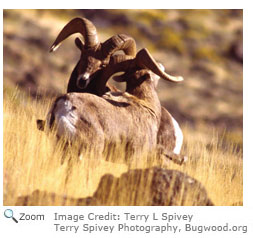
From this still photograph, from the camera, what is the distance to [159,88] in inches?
2274

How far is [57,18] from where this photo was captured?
68438 millimetres

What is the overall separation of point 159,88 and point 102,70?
150 ft

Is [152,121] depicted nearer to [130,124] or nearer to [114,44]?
[130,124]

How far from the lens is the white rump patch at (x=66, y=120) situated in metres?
9.70

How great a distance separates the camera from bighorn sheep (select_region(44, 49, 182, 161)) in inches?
384

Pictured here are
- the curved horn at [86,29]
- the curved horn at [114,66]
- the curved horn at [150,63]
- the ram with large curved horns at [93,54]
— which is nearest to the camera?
the curved horn at [150,63]

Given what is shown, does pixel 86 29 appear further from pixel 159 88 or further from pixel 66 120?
Answer: pixel 159 88

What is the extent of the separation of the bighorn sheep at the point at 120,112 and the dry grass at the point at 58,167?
0.98 feet

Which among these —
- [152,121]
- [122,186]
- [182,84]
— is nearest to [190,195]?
[122,186]

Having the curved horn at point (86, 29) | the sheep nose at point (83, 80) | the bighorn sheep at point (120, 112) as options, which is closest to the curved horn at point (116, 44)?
the curved horn at point (86, 29)

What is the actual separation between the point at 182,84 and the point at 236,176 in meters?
53.3
